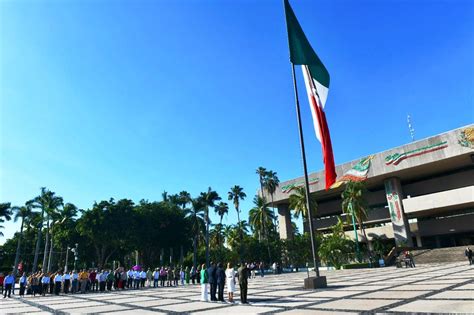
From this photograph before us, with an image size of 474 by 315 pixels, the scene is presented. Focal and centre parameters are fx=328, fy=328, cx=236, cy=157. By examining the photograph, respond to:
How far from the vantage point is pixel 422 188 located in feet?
162

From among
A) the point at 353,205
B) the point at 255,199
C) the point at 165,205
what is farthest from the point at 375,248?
the point at 165,205

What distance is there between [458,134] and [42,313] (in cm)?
4574

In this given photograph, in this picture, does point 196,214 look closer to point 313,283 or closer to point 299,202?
point 299,202

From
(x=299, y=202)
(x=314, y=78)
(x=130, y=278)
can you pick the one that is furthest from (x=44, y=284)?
(x=299, y=202)

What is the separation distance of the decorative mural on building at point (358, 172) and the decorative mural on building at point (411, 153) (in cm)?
301

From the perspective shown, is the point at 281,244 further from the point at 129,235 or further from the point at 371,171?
the point at 129,235

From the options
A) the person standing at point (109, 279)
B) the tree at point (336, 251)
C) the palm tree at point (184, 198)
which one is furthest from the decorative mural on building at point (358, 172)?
the person standing at point (109, 279)

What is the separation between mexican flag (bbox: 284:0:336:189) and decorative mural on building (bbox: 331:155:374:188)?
119 ft

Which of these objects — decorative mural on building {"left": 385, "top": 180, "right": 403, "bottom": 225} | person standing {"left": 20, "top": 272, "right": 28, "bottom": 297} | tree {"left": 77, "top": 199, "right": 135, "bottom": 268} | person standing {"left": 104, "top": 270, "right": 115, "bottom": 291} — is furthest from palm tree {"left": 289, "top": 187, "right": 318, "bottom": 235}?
person standing {"left": 20, "top": 272, "right": 28, "bottom": 297}

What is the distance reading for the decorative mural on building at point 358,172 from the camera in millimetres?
49000

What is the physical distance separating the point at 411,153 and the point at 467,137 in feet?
21.6

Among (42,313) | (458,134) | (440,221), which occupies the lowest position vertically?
(42,313)

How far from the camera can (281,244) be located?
5156cm

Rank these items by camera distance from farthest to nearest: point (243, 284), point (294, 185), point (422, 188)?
point (294, 185), point (422, 188), point (243, 284)
